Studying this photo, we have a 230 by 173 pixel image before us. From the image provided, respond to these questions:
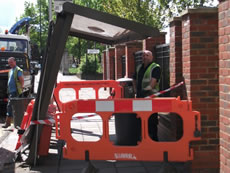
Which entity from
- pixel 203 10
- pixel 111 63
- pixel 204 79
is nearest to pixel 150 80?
pixel 204 79

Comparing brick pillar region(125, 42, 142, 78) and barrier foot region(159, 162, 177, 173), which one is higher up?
brick pillar region(125, 42, 142, 78)

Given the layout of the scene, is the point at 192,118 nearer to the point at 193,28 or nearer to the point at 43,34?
the point at 193,28

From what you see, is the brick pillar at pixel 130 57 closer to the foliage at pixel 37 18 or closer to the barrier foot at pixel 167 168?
the barrier foot at pixel 167 168

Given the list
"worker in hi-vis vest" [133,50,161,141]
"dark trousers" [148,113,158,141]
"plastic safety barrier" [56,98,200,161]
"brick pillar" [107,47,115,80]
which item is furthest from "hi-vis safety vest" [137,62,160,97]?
"brick pillar" [107,47,115,80]

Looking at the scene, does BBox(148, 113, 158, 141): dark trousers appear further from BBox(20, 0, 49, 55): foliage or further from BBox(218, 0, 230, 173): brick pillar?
BBox(20, 0, 49, 55): foliage

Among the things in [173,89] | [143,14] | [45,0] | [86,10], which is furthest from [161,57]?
[45,0]

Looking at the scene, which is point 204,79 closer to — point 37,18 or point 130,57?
point 130,57

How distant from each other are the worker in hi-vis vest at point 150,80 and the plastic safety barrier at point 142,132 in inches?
59.5

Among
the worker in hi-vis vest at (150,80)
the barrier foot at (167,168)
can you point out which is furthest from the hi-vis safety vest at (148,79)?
the barrier foot at (167,168)

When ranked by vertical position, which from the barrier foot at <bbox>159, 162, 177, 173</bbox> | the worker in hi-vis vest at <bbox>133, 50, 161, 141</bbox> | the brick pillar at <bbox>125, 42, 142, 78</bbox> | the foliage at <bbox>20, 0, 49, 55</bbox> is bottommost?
→ the barrier foot at <bbox>159, 162, 177, 173</bbox>

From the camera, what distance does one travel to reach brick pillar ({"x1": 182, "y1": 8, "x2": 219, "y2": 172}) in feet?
16.4

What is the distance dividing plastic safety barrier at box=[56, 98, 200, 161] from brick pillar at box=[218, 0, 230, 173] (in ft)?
2.84

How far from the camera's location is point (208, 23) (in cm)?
502

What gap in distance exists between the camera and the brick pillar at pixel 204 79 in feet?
16.4
